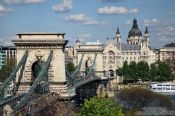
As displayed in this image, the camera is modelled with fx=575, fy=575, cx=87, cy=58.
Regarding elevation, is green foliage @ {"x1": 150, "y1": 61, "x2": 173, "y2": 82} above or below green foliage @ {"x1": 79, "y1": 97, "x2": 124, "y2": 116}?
above

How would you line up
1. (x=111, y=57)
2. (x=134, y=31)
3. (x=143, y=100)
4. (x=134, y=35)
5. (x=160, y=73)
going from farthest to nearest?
(x=134, y=31)
(x=134, y=35)
(x=111, y=57)
(x=160, y=73)
(x=143, y=100)

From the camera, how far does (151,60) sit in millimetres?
153875

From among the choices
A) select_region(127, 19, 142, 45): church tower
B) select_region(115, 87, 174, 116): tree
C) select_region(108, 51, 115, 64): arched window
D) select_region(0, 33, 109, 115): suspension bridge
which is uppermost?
select_region(127, 19, 142, 45): church tower

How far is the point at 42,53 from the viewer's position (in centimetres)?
3356

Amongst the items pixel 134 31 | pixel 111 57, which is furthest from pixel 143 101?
pixel 134 31

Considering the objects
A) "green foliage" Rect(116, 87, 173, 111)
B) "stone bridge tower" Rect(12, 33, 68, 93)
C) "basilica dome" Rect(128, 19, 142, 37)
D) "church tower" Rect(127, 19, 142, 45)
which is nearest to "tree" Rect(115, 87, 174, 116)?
"green foliage" Rect(116, 87, 173, 111)

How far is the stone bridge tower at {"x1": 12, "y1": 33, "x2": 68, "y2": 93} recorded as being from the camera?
33.3 metres

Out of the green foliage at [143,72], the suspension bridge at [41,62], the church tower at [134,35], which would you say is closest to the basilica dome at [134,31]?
the church tower at [134,35]

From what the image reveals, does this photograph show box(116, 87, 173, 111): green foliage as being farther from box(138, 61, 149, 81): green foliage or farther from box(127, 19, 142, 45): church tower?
box(127, 19, 142, 45): church tower

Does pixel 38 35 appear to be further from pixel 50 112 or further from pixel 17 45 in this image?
pixel 50 112

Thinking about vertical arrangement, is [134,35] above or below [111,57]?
above

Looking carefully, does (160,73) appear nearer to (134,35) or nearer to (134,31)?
(134,35)

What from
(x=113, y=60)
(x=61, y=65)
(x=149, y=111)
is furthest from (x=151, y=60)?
(x=61, y=65)

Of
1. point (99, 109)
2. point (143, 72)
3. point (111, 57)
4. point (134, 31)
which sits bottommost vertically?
point (99, 109)
